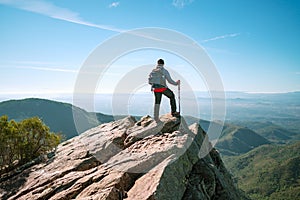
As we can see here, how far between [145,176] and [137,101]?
8.63 metres

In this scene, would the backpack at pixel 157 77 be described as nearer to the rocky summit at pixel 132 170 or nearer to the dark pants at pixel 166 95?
the dark pants at pixel 166 95

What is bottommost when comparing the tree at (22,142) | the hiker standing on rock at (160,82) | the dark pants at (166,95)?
the tree at (22,142)

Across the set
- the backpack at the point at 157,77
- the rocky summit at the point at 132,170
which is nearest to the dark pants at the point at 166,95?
the backpack at the point at 157,77

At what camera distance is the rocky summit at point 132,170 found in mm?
14250

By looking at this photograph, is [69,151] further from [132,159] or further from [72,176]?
[132,159]

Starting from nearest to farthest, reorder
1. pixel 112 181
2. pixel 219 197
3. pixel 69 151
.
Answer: pixel 112 181, pixel 219 197, pixel 69 151

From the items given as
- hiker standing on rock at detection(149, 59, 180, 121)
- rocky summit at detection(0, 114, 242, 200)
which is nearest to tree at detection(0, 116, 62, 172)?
rocky summit at detection(0, 114, 242, 200)

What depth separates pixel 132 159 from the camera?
16547mm

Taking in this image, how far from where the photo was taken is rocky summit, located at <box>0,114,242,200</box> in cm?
1425

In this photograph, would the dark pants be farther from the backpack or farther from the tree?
the tree

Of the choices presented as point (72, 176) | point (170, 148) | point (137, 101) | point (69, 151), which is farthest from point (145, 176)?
point (69, 151)

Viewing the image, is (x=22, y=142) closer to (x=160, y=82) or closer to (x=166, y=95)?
(x=166, y=95)

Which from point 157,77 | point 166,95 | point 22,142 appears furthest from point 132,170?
point 22,142

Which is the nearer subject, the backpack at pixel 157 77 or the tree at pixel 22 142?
the backpack at pixel 157 77
